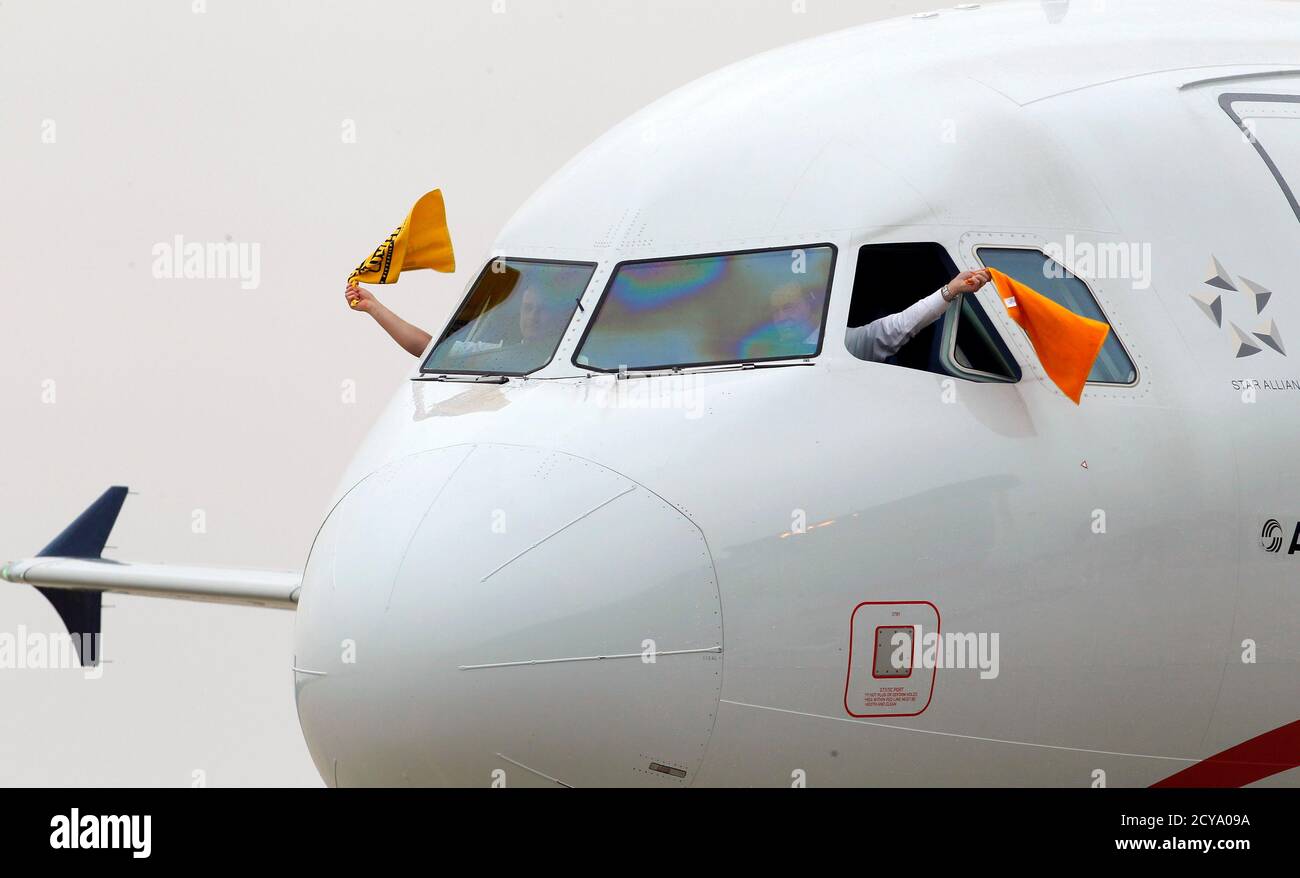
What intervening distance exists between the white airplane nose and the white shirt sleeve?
52.2 inches

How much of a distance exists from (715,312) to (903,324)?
2.82 ft

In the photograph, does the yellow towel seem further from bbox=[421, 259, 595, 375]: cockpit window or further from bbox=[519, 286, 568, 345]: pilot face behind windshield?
bbox=[519, 286, 568, 345]: pilot face behind windshield

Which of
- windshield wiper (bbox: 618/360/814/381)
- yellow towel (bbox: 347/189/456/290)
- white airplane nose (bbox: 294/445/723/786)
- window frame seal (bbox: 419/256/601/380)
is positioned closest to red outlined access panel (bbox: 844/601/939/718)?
white airplane nose (bbox: 294/445/723/786)

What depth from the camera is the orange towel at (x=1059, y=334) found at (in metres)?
7.91

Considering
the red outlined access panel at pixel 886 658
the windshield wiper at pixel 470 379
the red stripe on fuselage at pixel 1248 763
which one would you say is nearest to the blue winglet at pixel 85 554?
the windshield wiper at pixel 470 379

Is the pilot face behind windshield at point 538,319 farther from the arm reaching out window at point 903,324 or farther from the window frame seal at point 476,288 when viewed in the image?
the arm reaching out window at point 903,324

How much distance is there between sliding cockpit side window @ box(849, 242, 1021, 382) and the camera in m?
8.08

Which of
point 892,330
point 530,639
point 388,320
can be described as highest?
point 388,320

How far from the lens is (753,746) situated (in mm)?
7434

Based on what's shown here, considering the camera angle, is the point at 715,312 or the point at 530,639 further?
the point at 715,312

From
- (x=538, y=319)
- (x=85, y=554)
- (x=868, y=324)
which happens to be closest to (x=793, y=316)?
(x=868, y=324)

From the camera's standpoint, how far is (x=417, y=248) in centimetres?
986

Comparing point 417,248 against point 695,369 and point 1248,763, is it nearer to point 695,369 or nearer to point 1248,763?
point 695,369

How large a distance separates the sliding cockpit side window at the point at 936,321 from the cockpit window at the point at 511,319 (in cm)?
134
